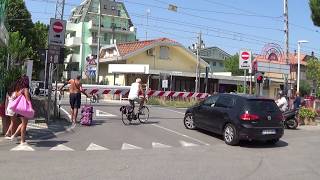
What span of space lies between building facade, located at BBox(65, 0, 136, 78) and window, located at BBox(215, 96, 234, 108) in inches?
2368

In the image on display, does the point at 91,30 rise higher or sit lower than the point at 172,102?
higher

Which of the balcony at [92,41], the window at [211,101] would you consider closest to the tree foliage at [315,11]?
the window at [211,101]

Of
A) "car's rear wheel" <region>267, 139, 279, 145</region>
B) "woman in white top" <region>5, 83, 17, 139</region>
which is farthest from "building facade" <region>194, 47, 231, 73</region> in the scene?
"woman in white top" <region>5, 83, 17, 139</region>

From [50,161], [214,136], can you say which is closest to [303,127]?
[214,136]

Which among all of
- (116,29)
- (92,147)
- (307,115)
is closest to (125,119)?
(92,147)

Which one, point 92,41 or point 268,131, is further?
point 92,41

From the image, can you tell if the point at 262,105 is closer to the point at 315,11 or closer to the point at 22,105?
the point at 22,105

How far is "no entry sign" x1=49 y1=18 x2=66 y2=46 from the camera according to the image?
18.3 meters

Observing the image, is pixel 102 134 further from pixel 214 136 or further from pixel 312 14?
pixel 312 14

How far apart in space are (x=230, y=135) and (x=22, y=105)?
19.9 ft

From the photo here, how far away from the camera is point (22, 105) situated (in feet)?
43.7

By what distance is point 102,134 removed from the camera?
1638cm

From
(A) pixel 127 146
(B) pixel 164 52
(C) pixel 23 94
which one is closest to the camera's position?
(C) pixel 23 94

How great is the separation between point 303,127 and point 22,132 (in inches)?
547
